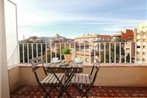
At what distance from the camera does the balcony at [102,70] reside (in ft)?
15.7

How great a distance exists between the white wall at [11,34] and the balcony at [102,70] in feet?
0.63

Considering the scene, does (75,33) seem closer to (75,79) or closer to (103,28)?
(103,28)

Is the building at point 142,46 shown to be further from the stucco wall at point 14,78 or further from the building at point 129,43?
the stucco wall at point 14,78

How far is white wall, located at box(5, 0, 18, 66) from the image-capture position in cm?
477

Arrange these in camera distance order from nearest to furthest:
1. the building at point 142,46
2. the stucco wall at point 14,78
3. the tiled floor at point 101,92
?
the tiled floor at point 101,92
the stucco wall at point 14,78
the building at point 142,46

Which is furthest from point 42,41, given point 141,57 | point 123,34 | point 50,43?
point 141,57

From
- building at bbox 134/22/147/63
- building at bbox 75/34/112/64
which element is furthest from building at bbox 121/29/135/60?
building at bbox 75/34/112/64

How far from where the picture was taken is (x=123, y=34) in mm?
5734

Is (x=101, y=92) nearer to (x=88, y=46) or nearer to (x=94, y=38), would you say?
(x=88, y=46)

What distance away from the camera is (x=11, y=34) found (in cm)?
499

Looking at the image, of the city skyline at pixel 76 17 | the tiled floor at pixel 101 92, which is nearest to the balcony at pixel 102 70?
the tiled floor at pixel 101 92

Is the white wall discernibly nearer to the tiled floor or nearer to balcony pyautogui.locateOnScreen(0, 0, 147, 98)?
balcony pyautogui.locateOnScreen(0, 0, 147, 98)

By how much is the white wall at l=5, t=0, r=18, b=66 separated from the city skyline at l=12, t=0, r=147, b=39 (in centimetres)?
45

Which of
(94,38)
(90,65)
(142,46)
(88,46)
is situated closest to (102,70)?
(90,65)
